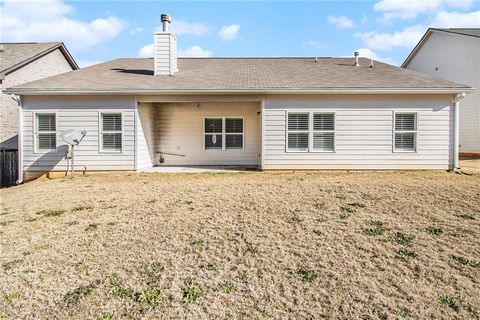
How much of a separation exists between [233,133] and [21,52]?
11.9 meters

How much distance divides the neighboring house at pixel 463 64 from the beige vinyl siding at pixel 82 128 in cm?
1642

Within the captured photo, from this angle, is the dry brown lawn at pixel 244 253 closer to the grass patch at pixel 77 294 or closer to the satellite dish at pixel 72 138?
the grass patch at pixel 77 294

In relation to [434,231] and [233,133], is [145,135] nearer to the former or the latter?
[233,133]

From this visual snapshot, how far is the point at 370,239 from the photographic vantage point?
16.0ft

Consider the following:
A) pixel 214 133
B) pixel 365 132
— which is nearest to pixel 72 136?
pixel 214 133

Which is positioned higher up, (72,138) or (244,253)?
(72,138)

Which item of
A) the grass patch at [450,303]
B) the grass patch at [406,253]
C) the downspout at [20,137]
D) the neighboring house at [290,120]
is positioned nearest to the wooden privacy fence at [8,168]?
the downspout at [20,137]

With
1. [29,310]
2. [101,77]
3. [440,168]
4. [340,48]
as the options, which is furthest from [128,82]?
[340,48]

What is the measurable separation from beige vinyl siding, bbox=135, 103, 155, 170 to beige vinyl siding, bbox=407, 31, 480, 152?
15.7 meters

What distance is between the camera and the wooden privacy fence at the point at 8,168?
11156mm

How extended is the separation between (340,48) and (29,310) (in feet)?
61.0

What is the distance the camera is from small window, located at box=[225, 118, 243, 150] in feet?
41.7

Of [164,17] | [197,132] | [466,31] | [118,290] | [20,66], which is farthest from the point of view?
[466,31]

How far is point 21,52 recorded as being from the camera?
51.4 ft
